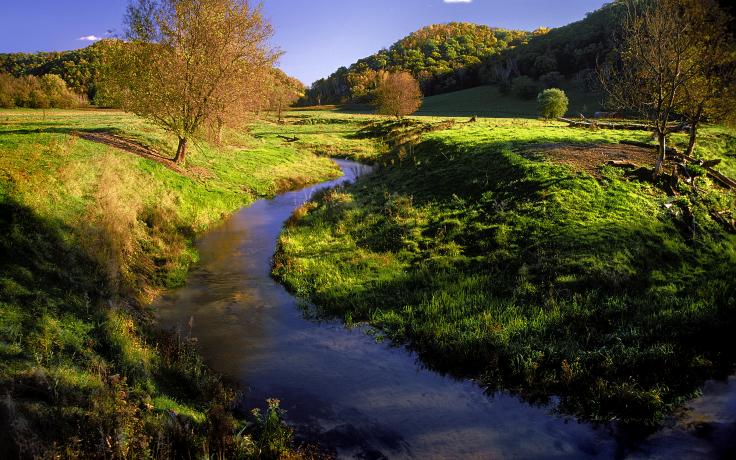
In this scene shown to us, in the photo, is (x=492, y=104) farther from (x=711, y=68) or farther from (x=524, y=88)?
(x=711, y=68)

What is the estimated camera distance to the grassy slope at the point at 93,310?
766 cm

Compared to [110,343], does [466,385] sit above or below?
below

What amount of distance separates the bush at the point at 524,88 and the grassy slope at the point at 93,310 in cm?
10314

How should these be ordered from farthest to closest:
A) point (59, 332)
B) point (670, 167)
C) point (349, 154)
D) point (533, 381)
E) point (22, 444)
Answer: point (349, 154)
point (670, 167)
point (533, 381)
point (59, 332)
point (22, 444)

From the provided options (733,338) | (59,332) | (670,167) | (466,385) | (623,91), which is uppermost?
(623,91)

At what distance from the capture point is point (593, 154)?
1002 inches

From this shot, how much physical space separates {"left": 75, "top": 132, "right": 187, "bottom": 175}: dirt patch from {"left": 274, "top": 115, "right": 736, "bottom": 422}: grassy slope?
10069 millimetres

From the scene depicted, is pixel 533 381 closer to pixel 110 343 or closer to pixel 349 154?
pixel 110 343

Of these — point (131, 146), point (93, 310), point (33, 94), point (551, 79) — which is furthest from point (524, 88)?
point (93, 310)

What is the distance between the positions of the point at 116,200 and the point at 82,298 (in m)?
8.01

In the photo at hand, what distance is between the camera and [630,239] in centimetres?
1662

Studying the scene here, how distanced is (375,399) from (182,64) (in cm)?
2411

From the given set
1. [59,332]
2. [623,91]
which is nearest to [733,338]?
[623,91]

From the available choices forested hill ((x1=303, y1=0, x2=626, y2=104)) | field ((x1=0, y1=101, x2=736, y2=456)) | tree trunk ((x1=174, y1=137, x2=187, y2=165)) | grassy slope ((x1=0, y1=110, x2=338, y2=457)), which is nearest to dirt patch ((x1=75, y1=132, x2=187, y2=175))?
field ((x1=0, y1=101, x2=736, y2=456))
